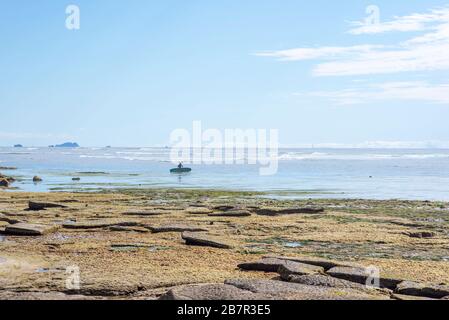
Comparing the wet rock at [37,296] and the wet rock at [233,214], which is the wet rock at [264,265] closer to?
the wet rock at [37,296]

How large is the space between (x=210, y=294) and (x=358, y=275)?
2.89 m

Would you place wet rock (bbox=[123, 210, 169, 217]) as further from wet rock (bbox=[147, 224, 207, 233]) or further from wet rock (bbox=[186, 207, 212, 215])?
wet rock (bbox=[147, 224, 207, 233])

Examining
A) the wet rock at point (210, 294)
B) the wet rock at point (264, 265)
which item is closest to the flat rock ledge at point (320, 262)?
the wet rock at point (264, 265)

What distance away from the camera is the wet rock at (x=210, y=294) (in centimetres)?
754

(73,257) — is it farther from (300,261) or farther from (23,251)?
(300,261)

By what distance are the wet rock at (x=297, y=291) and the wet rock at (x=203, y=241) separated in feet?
14.5

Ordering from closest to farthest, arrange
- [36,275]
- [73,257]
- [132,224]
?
[36,275], [73,257], [132,224]

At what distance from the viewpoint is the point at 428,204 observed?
25922 mm

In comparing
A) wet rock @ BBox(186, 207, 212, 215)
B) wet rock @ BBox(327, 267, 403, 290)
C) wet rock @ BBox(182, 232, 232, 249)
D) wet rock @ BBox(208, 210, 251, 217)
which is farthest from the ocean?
wet rock @ BBox(327, 267, 403, 290)

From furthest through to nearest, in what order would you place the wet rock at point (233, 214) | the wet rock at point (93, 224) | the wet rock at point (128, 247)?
the wet rock at point (233, 214) → the wet rock at point (93, 224) → the wet rock at point (128, 247)

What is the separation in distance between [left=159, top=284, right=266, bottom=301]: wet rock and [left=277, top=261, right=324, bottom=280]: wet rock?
1.80 metres

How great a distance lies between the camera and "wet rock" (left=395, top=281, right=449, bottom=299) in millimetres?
8606

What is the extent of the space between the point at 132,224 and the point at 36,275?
7070 millimetres
